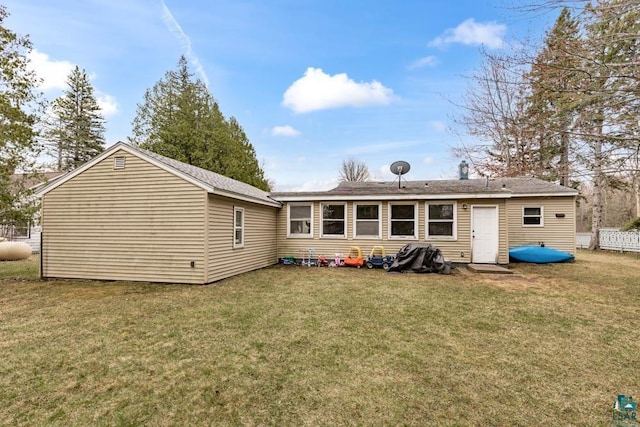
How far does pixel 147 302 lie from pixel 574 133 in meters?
8.56

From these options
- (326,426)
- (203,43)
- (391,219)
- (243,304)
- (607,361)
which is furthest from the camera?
(203,43)

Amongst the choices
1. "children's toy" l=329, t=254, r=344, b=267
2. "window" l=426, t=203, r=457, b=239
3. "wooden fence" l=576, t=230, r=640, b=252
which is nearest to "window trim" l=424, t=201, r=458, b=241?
"window" l=426, t=203, r=457, b=239

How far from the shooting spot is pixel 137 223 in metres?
8.06

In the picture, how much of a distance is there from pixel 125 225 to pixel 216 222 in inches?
98.8

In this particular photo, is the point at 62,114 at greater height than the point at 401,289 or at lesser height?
A: greater

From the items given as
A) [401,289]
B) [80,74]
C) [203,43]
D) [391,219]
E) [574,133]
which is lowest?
[401,289]

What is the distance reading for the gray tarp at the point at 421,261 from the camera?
9367mm

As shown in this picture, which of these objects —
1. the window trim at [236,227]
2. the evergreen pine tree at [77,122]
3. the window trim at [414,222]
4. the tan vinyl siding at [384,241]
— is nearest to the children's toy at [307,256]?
the tan vinyl siding at [384,241]

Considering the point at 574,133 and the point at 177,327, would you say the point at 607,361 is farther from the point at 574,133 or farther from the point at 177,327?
the point at 177,327

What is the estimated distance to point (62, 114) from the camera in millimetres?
24016

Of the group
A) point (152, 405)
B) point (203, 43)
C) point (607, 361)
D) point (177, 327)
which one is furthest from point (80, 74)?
point (607, 361)

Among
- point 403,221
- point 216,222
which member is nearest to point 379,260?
point 403,221

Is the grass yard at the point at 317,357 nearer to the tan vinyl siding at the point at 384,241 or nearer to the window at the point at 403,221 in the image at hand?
the tan vinyl siding at the point at 384,241

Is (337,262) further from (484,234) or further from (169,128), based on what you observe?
(169,128)
